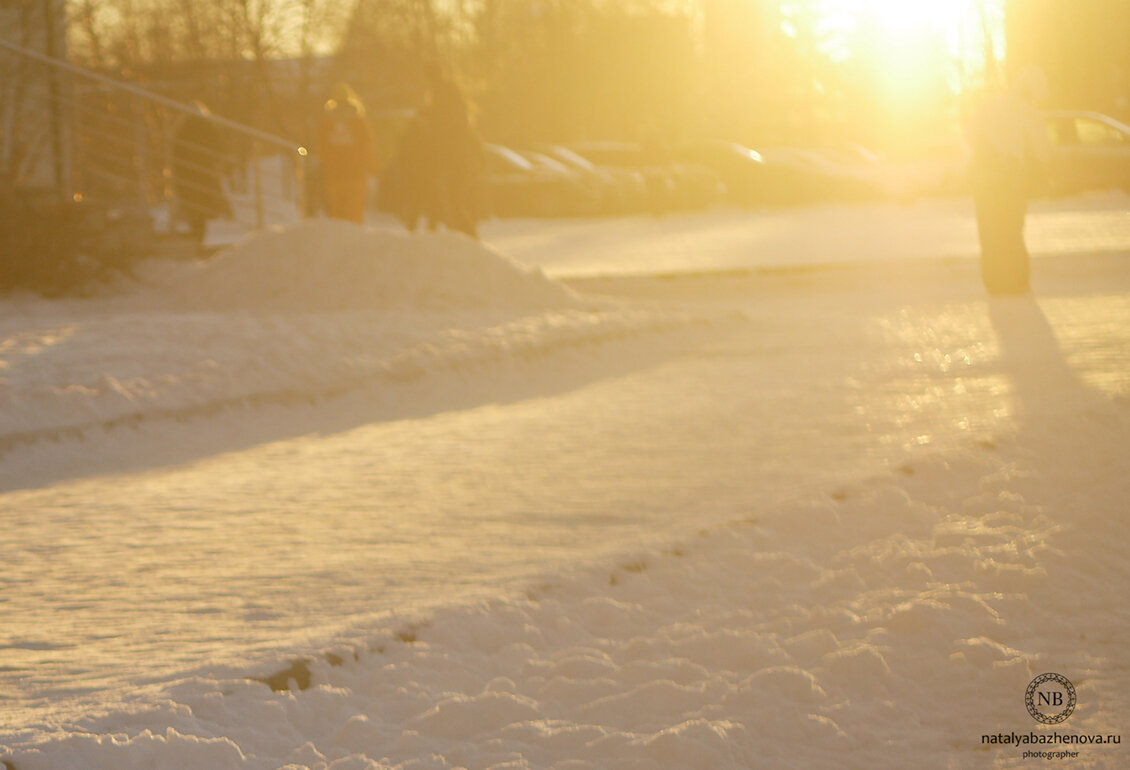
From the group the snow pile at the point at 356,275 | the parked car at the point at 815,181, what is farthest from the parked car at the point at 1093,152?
the snow pile at the point at 356,275

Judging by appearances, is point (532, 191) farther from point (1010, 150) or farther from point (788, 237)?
point (1010, 150)

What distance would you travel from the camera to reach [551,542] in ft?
14.6

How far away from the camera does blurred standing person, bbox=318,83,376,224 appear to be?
45.6 ft

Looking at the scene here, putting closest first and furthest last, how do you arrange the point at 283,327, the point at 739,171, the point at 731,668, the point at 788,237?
the point at 731,668 → the point at 283,327 → the point at 788,237 → the point at 739,171

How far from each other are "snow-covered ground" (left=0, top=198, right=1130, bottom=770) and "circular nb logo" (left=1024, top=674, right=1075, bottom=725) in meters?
0.03

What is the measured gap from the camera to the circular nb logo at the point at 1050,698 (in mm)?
3139

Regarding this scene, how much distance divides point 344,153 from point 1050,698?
11.4m

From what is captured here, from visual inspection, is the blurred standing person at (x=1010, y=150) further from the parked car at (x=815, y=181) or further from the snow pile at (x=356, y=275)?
the parked car at (x=815, y=181)

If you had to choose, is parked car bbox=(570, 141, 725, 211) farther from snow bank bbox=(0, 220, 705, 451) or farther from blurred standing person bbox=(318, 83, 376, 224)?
snow bank bbox=(0, 220, 705, 451)

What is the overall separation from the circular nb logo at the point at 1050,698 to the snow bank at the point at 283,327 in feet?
13.9

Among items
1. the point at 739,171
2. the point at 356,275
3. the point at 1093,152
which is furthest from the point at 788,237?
the point at 739,171

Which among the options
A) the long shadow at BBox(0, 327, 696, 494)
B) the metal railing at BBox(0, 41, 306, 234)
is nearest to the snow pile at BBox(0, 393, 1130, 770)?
the long shadow at BBox(0, 327, 696, 494)

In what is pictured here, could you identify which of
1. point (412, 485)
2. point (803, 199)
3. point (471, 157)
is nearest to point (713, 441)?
point (412, 485)

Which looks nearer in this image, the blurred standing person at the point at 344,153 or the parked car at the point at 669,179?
the blurred standing person at the point at 344,153
